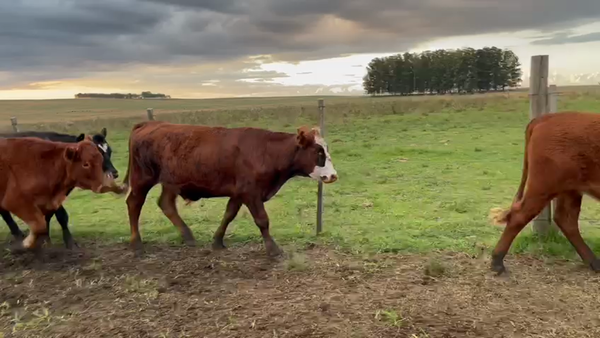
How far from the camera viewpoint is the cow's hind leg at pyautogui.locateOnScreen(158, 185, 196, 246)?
7.22m

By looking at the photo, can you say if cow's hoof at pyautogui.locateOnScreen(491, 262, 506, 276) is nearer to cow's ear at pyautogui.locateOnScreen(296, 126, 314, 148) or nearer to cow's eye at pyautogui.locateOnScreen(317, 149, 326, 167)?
cow's eye at pyautogui.locateOnScreen(317, 149, 326, 167)

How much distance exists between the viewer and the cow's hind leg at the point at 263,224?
635 centimetres

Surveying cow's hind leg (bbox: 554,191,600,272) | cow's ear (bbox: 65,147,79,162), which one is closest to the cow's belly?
cow's ear (bbox: 65,147,79,162)

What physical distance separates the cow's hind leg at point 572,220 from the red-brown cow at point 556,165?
70 mm

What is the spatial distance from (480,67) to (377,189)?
188ft

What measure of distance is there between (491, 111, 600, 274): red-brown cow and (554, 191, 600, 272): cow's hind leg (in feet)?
0.23

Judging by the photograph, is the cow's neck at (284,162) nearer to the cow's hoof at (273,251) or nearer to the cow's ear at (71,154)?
the cow's hoof at (273,251)

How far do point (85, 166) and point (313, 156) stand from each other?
2.87 metres

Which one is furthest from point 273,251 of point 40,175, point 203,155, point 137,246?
point 40,175

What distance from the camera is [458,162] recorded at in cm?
1420

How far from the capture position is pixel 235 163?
21.5 ft

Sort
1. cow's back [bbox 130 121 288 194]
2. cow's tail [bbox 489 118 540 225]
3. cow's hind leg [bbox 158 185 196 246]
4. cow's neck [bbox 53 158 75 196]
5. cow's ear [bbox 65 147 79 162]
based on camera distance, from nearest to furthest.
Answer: cow's tail [bbox 489 118 540 225]
cow's ear [bbox 65 147 79 162]
cow's neck [bbox 53 158 75 196]
cow's back [bbox 130 121 288 194]
cow's hind leg [bbox 158 185 196 246]

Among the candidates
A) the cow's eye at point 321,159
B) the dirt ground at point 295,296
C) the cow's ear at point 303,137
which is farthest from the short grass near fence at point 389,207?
the cow's ear at point 303,137

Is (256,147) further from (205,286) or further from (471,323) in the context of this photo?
(471,323)
